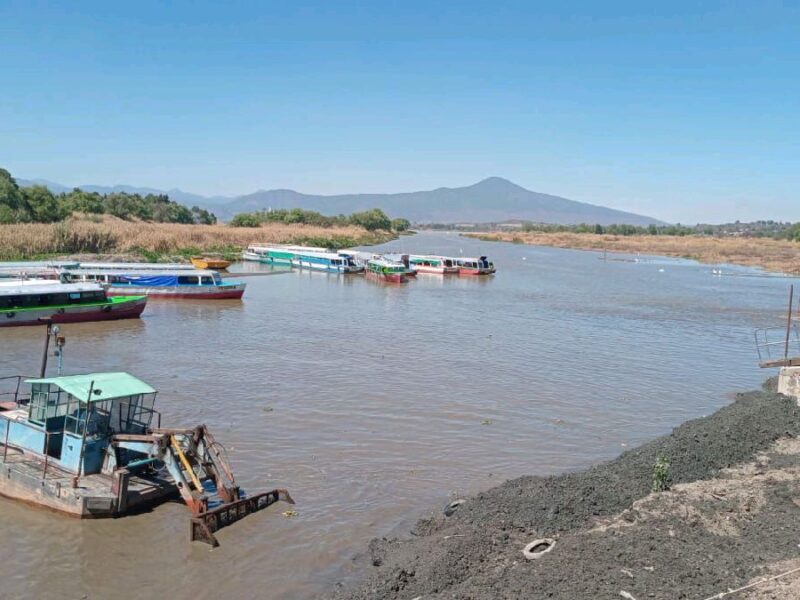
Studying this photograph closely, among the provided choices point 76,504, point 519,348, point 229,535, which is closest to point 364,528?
point 229,535

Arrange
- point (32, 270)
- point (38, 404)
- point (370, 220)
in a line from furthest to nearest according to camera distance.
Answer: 1. point (370, 220)
2. point (32, 270)
3. point (38, 404)

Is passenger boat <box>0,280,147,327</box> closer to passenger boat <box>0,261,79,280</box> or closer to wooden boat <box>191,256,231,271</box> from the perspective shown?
passenger boat <box>0,261,79,280</box>

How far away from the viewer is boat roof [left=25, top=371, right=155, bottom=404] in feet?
42.4

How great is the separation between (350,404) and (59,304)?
1868cm

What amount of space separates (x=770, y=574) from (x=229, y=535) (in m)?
8.50

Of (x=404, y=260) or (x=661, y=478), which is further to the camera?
(x=404, y=260)

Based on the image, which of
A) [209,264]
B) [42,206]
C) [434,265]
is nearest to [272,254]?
[209,264]

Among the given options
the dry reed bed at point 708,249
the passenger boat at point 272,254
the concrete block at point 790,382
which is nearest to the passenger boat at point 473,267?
the passenger boat at point 272,254

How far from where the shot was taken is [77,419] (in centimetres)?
1295

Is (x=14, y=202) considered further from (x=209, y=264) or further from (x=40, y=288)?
(x=40, y=288)

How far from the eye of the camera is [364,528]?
1302 cm

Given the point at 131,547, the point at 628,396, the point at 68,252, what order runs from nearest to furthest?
the point at 131,547
the point at 628,396
the point at 68,252

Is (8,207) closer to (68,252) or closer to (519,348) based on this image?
(68,252)

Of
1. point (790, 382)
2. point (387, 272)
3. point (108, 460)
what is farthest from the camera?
point (387, 272)
